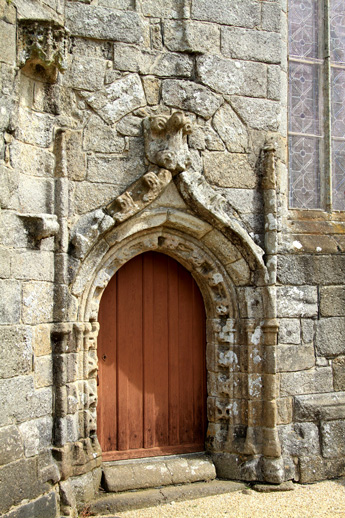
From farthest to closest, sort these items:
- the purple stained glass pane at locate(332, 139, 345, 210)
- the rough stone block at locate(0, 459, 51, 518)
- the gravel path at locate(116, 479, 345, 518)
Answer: the purple stained glass pane at locate(332, 139, 345, 210) → the gravel path at locate(116, 479, 345, 518) → the rough stone block at locate(0, 459, 51, 518)

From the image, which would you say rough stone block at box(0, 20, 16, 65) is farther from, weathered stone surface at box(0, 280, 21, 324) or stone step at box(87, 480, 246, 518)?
stone step at box(87, 480, 246, 518)

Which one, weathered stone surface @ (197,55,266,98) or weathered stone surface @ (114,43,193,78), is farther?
weathered stone surface @ (197,55,266,98)

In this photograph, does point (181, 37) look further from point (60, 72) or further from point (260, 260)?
point (260, 260)

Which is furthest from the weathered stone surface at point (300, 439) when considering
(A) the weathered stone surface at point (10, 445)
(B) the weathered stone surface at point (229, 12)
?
(B) the weathered stone surface at point (229, 12)

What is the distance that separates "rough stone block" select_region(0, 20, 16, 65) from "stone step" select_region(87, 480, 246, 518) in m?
3.26

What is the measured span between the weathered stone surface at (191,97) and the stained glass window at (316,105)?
96 centimetres

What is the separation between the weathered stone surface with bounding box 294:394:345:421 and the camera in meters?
4.74

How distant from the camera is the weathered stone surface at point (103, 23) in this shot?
169 inches

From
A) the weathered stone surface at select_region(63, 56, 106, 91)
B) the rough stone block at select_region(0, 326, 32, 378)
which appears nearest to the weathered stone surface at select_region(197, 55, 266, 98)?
the weathered stone surface at select_region(63, 56, 106, 91)

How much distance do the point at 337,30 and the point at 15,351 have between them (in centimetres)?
435

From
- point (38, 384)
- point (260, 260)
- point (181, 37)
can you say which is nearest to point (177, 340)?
point (260, 260)

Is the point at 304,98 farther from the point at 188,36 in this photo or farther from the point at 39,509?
the point at 39,509

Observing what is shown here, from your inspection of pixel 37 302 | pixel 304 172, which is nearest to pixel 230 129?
pixel 304 172

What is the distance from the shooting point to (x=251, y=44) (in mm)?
4809
